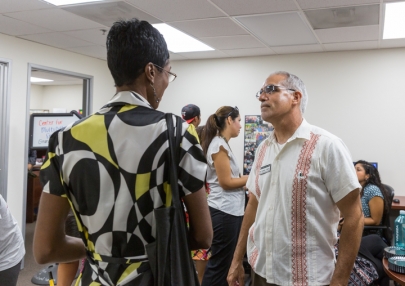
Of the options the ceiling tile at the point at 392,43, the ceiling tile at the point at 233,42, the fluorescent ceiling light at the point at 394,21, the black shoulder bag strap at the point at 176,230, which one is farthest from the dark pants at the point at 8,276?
the ceiling tile at the point at 392,43

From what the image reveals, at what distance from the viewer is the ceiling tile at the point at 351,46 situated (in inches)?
190

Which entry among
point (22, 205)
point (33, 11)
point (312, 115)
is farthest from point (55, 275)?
point (312, 115)

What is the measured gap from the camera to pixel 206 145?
3.25m

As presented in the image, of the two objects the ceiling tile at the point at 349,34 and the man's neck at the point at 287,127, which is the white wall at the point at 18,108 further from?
the man's neck at the point at 287,127

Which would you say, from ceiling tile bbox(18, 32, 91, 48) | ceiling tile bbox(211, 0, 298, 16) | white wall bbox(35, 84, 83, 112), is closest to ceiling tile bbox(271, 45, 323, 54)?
ceiling tile bbox(211, 0, 298, 16)

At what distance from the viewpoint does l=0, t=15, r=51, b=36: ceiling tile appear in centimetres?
397

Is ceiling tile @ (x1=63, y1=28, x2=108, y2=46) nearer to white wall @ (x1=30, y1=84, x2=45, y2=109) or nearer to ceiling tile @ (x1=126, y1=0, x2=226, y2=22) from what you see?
ceiling tile @ (x1=126, y1=0, x2=226, y2=22)

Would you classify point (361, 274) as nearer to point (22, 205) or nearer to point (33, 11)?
point (33, 11)

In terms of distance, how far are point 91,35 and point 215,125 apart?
2.12 metres

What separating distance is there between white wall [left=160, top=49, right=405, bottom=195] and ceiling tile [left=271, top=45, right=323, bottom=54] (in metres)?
0.12

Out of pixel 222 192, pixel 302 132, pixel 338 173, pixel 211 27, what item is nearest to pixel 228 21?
pixel 211 27

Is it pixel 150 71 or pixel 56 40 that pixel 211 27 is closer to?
pixel 56 40

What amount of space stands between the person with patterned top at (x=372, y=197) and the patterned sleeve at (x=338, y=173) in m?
2.16

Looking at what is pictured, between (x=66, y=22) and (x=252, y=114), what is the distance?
275 cm
